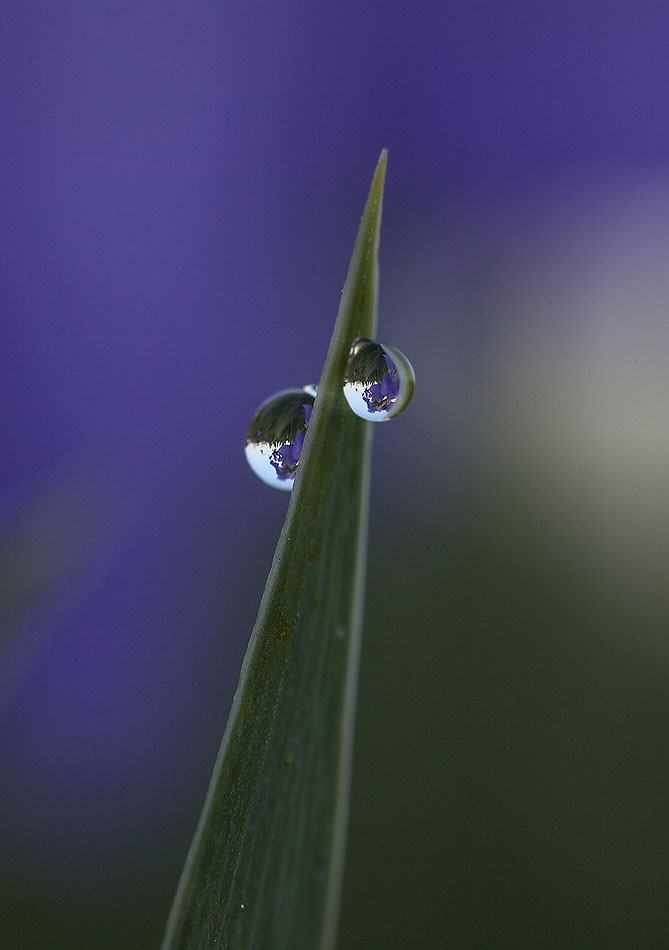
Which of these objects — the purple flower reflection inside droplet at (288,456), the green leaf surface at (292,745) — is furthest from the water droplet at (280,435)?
the green leaf surface at (292,745)

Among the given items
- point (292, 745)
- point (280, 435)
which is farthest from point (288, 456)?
point (292, 745)

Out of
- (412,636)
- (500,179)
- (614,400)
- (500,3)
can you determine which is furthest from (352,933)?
(500,3)

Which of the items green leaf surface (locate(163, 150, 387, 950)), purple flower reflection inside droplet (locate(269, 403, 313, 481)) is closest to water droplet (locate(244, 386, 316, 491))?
purple flower reflection inside droplet (locate(269, 403, 313, 481))

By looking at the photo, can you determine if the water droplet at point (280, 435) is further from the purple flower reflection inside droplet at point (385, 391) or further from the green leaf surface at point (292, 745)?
the green leaf surface at point (292, 745)

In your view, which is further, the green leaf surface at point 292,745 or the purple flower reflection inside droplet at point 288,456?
the purple flower reflection inside droplet at point 288,456

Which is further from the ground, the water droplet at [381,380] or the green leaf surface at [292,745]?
the water droplet at [381,380]

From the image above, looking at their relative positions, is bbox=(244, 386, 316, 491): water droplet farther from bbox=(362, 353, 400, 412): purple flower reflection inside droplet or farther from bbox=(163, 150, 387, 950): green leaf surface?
bbox=(163, 150, 387, 950): green leaf surface

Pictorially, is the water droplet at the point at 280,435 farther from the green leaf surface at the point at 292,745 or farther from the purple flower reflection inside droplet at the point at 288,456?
the green leaf surface at the point at 292,745
